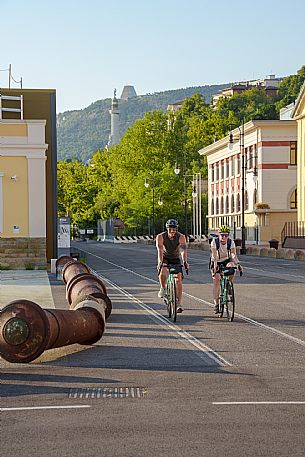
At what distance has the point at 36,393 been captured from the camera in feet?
32.2

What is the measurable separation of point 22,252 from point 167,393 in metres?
31.5

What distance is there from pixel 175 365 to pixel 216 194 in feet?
324

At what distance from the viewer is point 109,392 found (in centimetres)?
991

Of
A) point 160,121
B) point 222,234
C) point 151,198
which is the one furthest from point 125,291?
point 160,121

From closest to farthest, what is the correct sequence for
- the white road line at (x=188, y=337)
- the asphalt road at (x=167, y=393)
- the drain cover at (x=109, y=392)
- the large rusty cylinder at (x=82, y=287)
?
the asphalt road at (x=167, y=393) < the drain cover at (x=109, y=392) < the white road line at (x=188, y=337) < the large rusty cylinder at (x=82, y=287)

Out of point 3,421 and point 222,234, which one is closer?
point 3,421

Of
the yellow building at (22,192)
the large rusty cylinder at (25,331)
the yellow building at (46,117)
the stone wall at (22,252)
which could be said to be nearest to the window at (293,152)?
the yellow building at (46,117)

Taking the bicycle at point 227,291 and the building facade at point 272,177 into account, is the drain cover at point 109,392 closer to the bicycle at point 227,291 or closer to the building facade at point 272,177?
the bicycle at point 227,291

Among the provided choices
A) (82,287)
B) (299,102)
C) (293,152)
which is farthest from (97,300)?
(293,152)

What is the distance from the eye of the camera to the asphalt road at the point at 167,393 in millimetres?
7559

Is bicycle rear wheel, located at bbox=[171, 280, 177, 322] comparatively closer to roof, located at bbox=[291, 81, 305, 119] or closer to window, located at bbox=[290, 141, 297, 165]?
roof, located at bbox=[291, 81, 305, 119]

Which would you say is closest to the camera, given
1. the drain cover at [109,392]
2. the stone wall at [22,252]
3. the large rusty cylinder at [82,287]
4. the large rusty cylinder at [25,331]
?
the drain cover at [109,392]

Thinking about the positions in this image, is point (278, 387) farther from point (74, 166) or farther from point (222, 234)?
point (74, 166)

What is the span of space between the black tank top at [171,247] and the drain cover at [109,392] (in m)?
8.01
